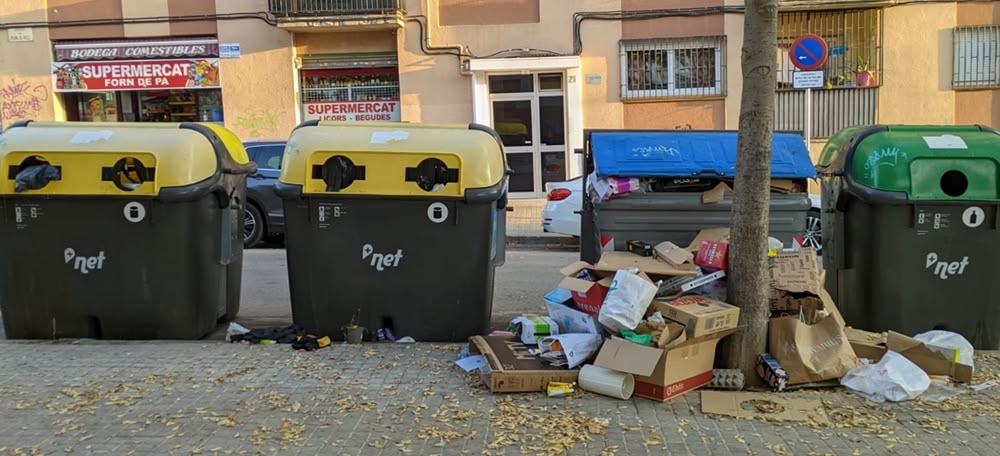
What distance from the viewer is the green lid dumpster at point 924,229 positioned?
200 inches

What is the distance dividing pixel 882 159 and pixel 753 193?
4.21 ft

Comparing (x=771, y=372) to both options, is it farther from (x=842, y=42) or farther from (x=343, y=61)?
(x=343, y=61)

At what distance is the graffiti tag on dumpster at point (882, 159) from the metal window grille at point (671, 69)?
10.2 m

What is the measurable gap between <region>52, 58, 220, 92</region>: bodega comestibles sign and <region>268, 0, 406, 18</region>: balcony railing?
1917 mm

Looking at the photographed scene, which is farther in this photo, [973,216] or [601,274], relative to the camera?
[973,216]

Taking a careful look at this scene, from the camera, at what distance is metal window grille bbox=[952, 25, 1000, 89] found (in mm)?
14656

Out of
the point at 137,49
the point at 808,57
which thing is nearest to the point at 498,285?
the point at 808,57

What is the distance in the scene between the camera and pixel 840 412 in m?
4.15

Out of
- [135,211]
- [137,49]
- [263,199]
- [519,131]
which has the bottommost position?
[263,199]

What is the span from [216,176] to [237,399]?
5.80 ft

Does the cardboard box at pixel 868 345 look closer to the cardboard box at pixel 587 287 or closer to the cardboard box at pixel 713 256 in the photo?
the cardboard box at pixel 713 256

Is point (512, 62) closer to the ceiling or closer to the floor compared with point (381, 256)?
closer to the ceiling

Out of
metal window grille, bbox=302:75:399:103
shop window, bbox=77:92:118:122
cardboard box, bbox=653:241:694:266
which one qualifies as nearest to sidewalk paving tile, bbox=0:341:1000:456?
cardboard box, bbox=653:241:694:266

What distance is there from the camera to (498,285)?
8.46 meters
